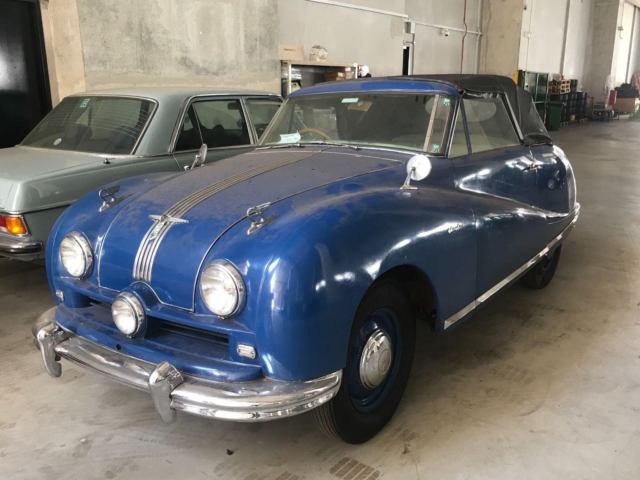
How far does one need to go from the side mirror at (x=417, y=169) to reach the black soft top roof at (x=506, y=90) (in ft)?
2.96

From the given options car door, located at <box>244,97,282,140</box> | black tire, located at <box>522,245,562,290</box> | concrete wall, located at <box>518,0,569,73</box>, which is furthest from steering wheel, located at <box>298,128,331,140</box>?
concrete wall, located at <box>518,0,569,73</box>

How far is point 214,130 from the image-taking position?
5066 mm

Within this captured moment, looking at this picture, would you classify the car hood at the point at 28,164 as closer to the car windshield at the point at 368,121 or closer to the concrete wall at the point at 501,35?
the car windshield at the point at 368,121

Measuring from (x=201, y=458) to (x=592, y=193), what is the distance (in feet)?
25.4

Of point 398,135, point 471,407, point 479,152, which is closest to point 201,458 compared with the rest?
point 471,407

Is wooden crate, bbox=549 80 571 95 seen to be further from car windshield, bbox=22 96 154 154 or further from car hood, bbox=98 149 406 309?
car hood, bbox=98 149 406 309

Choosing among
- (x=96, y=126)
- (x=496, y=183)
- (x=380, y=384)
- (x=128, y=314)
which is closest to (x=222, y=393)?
(x=128, y=314)

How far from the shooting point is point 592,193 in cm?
834

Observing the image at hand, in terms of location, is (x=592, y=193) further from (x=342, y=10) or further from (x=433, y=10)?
(x=433, y=10)

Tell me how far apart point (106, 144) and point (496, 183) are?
3.08 metres

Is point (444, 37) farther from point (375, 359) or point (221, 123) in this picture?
point (375, 359)

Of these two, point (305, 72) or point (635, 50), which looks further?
point (635, 50)

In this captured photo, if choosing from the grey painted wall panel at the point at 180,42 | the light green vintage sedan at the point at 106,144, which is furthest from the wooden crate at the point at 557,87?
the light green vintage sedan at the point at 106,144

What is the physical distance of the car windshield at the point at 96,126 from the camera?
177 inches
